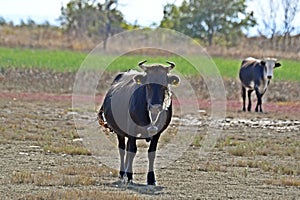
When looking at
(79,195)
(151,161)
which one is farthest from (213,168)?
(79,195)

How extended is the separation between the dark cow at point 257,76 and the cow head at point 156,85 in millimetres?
16742

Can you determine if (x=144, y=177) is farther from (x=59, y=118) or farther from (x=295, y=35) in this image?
(x=295, y=35)

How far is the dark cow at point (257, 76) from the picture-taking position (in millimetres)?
27625

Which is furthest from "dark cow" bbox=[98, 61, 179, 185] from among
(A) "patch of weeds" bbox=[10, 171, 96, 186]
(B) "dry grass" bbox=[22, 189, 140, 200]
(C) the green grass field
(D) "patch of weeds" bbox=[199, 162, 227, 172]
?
(C) the green grass field

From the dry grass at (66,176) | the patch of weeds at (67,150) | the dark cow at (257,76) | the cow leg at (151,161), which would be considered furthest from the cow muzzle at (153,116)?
the dark cow at (257,76)

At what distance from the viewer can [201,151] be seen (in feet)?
50.4

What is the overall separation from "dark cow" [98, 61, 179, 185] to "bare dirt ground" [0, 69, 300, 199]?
0.46 m

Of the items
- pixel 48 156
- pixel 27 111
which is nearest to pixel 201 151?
pixel 48 156

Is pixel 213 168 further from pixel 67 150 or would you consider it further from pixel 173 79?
pixel 67 150

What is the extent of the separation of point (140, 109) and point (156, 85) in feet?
1.80

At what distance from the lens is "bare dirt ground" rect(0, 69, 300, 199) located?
10.4 meters

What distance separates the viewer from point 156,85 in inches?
409

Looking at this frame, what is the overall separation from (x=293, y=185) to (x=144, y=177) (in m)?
2.23

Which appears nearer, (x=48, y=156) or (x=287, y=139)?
(x=48, y=156)
